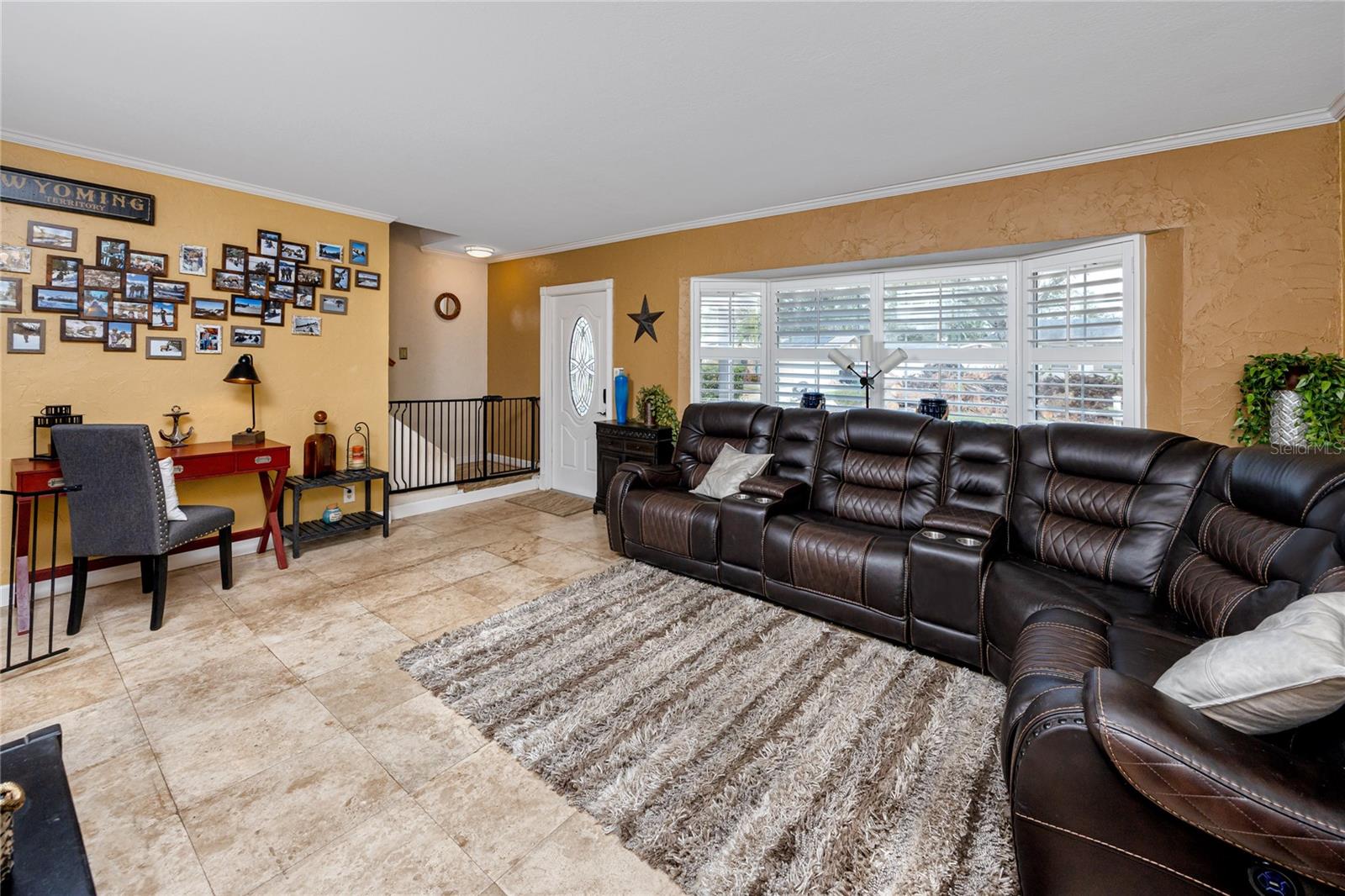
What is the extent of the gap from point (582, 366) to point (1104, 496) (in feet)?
15.8

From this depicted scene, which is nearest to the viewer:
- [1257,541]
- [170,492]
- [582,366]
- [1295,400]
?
[1257,541]

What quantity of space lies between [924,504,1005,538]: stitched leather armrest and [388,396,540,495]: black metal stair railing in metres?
4.51

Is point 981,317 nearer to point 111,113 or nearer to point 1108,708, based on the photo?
point 1108,708

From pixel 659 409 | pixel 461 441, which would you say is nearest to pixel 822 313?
pixel 659 409

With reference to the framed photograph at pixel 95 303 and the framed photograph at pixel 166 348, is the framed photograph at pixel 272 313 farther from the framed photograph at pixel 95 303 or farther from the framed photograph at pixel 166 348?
the framed photograph at pixel 95 303

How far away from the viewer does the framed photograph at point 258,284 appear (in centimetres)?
422

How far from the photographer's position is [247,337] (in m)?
4.24

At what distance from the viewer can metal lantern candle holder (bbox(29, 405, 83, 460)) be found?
339 centimetres

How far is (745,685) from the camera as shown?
8.23ft

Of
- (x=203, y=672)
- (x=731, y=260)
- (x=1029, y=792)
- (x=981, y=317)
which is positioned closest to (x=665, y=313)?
(x=731, y=260)

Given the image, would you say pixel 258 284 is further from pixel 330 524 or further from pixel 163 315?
pixel 330 524

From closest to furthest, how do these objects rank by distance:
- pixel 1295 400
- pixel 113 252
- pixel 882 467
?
pixel 1295 400 → pixel 882 467 → pixel 113 252

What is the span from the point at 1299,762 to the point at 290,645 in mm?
3538

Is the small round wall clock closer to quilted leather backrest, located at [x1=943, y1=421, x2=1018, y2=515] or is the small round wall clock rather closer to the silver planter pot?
quilted leather backrest, located at [x1=943, y1=421, x2=1018, y2=515]
